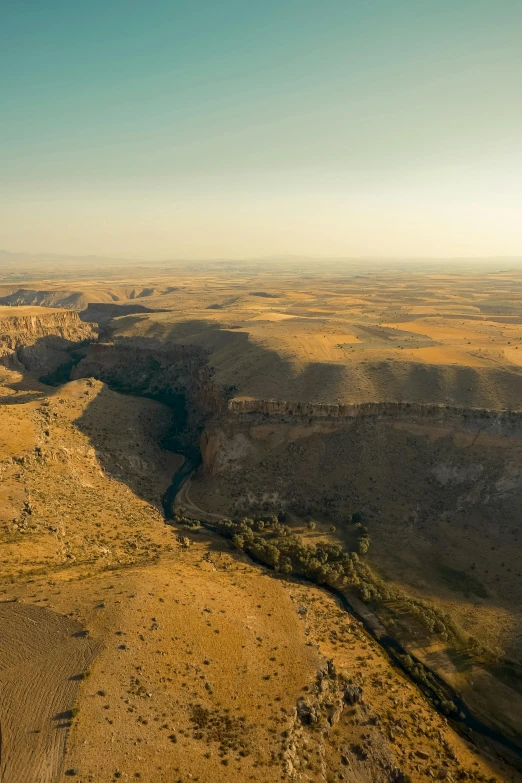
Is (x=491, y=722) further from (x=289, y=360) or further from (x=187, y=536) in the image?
(x=289, y=360)

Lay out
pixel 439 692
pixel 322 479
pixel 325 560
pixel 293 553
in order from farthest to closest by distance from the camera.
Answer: pixel 322 479, pixel 293 553, pixel 325 560, pixel 439 692

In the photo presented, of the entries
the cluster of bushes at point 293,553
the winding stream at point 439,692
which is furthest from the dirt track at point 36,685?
the winding stream at point 439,692

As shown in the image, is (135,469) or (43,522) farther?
(135,469)

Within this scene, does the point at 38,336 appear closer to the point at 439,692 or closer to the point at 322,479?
the point at 322,479

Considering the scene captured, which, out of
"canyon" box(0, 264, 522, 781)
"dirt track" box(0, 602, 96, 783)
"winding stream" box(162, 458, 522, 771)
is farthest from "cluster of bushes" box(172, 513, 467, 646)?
"dirt track" box(0, 602, 96, 783)

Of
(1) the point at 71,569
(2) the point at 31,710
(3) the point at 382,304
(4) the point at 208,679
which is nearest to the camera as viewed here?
(2) the point at 31,710

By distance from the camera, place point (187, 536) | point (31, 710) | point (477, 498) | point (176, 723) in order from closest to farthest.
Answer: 1. point (31, 710)
2. point (176, 723)
3. point (187, 536)
4. point (477, 498)

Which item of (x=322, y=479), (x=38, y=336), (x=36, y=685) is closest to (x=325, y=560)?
(x=322, y=479)

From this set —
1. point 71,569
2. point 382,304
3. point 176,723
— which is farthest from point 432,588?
point 382,304
